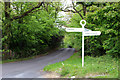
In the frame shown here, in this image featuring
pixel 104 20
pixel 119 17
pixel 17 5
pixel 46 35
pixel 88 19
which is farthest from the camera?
pixel 46 35

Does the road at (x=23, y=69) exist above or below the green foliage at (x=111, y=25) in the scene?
below

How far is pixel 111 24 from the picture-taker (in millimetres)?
10070

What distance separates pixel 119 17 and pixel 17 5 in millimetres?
10285

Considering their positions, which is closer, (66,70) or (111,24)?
(66,70)

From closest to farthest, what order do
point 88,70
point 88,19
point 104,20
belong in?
point 88,70 < point 104,20 < point 88,19

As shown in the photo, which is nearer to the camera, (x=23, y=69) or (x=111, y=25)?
(x=23, y=69)

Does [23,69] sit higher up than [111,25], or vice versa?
[111,25]

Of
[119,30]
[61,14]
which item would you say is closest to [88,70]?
[119,30]

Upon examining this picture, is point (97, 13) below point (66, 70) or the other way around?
the other way around

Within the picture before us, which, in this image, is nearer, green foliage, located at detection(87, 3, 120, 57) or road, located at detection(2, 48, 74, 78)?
road, located at detection(2, 48, 74, 78)

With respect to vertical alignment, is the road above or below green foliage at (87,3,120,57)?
below

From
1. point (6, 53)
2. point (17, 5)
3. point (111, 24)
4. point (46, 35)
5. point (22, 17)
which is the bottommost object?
point (6, 53)

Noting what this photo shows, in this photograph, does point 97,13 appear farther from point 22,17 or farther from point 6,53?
point 6,53

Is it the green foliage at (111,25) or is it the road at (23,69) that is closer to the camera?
the road at (23,69)
